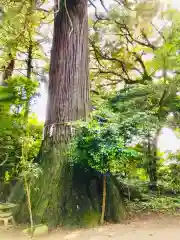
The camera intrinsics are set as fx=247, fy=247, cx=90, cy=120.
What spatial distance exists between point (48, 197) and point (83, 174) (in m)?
0.82

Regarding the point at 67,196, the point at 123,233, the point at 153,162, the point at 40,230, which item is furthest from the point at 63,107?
the point at 153,162

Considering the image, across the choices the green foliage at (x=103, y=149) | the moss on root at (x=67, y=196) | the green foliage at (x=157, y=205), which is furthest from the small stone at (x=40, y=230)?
the green foliage at (x=157, y=205)

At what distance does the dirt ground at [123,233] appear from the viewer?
3773 mm

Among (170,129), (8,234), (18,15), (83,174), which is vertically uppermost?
(18,15)

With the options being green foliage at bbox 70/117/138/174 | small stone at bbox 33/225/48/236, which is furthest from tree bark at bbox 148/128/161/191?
small stone at bbox 33/225/48/236

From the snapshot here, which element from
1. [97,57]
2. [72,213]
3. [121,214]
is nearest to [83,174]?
[72,213]

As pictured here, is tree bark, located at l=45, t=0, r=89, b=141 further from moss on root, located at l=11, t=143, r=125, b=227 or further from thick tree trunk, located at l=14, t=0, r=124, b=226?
moss on root, located at l=11, t=143, r=125, b=227

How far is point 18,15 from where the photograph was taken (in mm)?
6816

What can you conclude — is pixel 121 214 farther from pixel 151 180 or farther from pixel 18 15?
pixel 18 15

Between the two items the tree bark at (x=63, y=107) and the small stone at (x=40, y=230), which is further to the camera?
the tree bark at (x=63, y=107)

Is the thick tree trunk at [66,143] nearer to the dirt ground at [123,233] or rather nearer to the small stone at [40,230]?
the small stone at [40,230]

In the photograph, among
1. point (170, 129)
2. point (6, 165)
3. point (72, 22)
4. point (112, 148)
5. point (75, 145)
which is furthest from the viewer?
point (170, 129)

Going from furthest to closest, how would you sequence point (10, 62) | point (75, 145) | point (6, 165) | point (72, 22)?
1. point (10, 62)
2. point (6, 165)
3. point (72, 22)
4. point (75, 145)

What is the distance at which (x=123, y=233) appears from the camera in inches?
157
